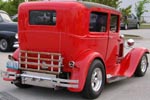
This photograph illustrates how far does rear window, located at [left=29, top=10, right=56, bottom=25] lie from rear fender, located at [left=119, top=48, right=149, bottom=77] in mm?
2339

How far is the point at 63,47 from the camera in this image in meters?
6.88

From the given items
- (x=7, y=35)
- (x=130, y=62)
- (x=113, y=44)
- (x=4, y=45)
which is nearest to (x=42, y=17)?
(x=113, y=44)

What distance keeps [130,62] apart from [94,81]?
Answer: 2024mm

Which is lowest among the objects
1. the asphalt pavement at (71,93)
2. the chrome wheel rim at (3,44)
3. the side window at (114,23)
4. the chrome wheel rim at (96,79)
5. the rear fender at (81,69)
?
the asphalt pavement at (71,93)

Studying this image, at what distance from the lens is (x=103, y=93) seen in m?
7.49

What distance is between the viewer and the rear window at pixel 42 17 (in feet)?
23.2

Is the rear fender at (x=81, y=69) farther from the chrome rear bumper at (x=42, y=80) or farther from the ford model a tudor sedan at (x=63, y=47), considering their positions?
the chrome rear bumper at (x=42, y=80)

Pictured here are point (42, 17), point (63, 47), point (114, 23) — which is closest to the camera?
point (63, 47)

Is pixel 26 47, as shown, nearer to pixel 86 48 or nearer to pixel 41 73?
pixel 41 73

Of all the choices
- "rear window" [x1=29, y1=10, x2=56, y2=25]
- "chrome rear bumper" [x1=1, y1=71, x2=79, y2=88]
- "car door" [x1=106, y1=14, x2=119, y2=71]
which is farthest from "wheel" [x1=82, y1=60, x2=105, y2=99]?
"rear window" [x1=29, y1=10, x2=56, y2=25]

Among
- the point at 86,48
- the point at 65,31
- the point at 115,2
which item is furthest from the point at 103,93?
the point at 115,2

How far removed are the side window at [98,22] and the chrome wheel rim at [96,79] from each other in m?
0.86

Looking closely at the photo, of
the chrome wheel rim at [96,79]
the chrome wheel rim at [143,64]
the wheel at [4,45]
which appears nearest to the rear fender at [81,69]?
the chrome wheel rim at [96,79]

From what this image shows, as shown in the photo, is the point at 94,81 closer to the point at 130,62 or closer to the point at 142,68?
the point at 130,62
